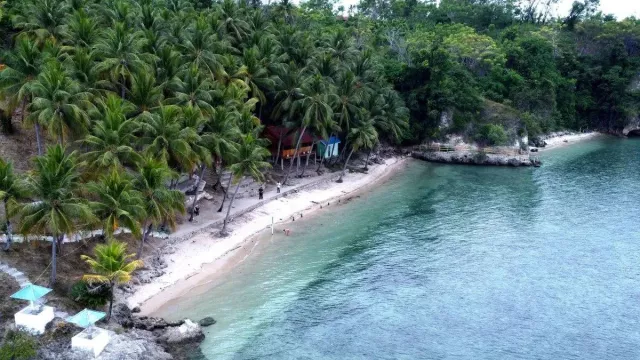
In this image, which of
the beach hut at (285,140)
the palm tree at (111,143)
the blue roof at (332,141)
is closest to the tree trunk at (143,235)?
the palm tree at (111,143)

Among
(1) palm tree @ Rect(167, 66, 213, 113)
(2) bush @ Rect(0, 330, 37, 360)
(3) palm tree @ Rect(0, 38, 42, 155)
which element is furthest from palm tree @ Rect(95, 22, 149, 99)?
(2) bush @ Rect(0, 330, 37, 360)

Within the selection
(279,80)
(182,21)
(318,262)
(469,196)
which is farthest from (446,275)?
(182,21)

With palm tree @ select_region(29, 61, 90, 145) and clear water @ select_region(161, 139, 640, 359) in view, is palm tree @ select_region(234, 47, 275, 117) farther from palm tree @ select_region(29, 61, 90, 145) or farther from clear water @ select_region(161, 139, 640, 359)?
palm tree @ select_region(29, 61, 90, 145)

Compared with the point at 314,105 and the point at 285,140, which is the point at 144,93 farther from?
the point at 285,140

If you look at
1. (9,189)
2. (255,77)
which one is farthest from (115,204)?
(255,77)

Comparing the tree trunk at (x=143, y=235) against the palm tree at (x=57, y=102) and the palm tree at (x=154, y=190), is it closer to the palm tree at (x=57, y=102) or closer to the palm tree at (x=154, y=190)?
the palm tree at (x=154, y=190)
